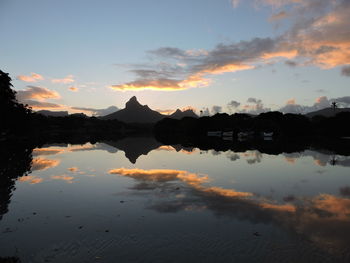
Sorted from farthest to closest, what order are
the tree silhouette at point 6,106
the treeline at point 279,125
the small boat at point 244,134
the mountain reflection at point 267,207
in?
the treeline at point 279,125, the small boat at point 244,134, the tree silhouette at point 6,106, the mountain reflection at point 267,207

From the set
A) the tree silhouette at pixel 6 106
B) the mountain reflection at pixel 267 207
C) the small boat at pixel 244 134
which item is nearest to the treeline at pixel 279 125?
the small boat at pixel 244 134

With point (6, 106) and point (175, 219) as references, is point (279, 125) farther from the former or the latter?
point (175, 219)

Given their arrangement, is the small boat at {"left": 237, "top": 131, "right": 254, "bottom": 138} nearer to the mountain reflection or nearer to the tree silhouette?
the tree silhouette

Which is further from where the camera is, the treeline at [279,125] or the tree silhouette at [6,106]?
the treeline at [279,125]

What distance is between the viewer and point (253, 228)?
50.0 feet

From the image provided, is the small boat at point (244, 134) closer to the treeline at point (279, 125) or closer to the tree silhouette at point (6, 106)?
the treeline at point (279, 125)

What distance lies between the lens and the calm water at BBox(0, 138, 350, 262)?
1224 cm

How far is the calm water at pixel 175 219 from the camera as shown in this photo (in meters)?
12.2

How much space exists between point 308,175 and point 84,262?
28.9 meters

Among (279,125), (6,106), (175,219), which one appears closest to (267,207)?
(175,219)

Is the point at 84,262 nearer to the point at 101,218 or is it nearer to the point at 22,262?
the point at 22,262

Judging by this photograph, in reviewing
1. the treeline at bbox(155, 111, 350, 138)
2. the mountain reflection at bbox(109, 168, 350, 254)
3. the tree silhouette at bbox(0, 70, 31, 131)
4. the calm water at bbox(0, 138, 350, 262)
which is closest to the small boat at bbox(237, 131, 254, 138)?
the treeline at bbox(155, 111, 350, 138)

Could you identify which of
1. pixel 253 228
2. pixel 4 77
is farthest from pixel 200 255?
pixel 4 77

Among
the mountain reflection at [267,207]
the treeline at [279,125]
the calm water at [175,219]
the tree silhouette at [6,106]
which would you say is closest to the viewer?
the calm water at [175,219]
